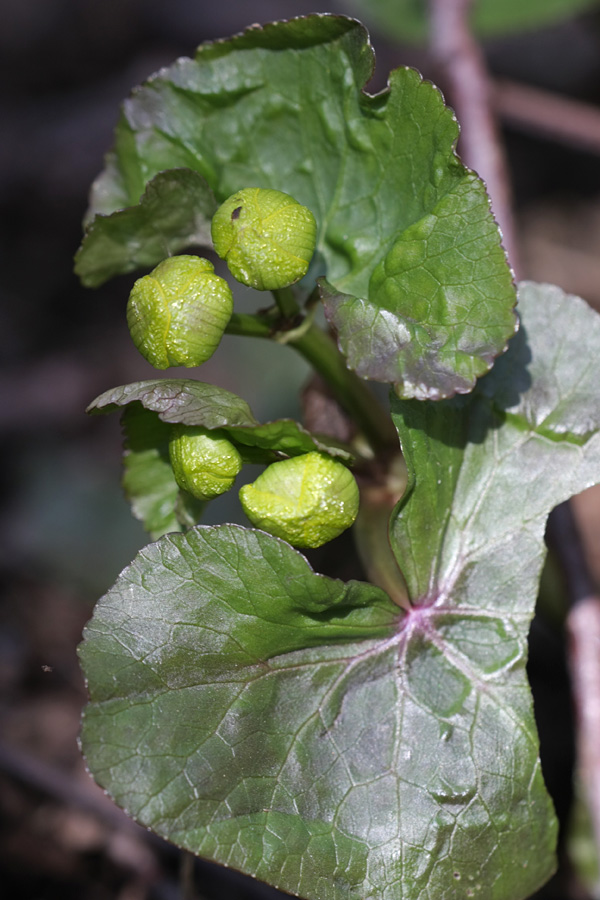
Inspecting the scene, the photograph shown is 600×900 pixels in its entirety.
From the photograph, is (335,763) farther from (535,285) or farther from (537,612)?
(535,285)

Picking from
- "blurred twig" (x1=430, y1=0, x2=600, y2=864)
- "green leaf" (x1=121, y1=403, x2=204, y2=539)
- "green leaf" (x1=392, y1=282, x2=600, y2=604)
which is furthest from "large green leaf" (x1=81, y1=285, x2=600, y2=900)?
"blurred twig" (x1=430, y1=0, x2=600, y2=864)

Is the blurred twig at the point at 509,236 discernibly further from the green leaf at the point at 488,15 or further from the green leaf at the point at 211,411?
the green leaf at the point at 211,411

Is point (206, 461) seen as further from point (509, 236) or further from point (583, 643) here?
point (509, 236)

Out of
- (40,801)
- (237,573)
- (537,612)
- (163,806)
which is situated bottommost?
(40,801)

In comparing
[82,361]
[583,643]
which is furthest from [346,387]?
[82,361]

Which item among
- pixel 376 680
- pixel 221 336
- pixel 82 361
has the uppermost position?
pixel 221 336

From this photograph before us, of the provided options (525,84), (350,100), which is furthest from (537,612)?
(525,84)
